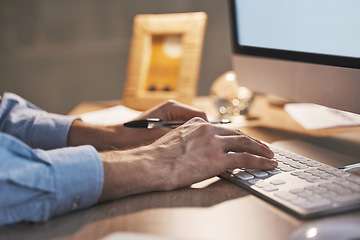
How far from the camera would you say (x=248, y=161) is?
0.60m

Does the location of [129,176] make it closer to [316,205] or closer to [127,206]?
[127,206]

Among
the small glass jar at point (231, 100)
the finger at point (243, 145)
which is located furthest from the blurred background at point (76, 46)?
the finger at point (243, 145)

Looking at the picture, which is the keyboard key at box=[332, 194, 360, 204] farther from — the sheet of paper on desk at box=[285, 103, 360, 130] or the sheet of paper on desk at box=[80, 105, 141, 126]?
the sheet of paper on desk at box=[80, 105, 141, 126]

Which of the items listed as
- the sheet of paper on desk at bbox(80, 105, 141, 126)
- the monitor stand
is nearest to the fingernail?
the monitor stand

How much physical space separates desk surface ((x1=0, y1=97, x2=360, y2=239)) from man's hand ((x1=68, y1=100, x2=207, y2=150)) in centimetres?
24

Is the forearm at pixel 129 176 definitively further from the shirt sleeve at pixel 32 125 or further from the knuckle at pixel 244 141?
the shirt sleeve at pixel 32 125

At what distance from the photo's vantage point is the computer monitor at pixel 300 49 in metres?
0.70

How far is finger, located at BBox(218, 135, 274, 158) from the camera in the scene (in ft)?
2.02

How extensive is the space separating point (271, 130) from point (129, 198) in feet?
1.65

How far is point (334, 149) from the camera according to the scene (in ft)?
2.50

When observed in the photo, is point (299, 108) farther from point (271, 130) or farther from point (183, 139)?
point (183, 139)

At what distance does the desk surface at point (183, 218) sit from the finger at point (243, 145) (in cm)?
6

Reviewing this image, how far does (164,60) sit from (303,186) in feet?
2.97

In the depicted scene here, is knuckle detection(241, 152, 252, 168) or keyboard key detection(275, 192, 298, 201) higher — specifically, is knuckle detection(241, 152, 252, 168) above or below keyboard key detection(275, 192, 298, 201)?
above
